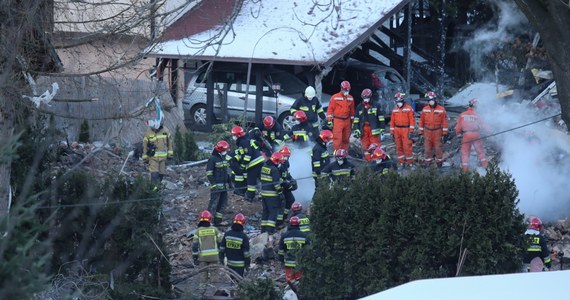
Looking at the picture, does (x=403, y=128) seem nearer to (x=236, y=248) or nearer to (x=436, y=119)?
(x=436, y=119)

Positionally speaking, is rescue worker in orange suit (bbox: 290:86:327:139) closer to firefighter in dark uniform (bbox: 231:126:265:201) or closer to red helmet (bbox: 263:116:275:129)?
red helmet (bbox: 263:116:275:129)

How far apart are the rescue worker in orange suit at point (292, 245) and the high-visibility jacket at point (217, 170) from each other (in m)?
3.27

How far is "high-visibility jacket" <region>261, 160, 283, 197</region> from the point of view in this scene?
1617 centimetres

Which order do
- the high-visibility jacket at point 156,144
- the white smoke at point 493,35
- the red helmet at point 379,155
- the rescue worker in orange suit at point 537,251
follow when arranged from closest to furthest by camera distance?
the rescue worker in orange suit at point 537,251, the red helmet at point 379,155, the high-visibility jacket at point 156,144, the white smoke at point 493,35

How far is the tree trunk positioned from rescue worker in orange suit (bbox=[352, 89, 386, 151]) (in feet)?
26.5

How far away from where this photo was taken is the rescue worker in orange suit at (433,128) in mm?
19062

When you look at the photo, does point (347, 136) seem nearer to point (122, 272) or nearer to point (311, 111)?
point (311, 111)

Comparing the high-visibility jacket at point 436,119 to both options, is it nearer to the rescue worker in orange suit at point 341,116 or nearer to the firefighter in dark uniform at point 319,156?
the rescue worker in orange suit at point 341,116

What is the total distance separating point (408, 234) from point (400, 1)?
1384 centimetres

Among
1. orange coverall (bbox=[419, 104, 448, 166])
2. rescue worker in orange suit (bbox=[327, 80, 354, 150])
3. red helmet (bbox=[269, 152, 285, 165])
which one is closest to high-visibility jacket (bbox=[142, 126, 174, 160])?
red helmet (bbox=[269, 152, 285, 165])

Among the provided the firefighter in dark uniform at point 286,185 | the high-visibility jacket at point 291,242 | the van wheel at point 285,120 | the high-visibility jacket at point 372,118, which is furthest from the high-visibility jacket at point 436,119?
the high-visibility jacket at point 291,242

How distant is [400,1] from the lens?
24.5m

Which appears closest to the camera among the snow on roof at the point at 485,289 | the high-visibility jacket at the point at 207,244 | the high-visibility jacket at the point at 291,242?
the snow on roof at the point at 485,289

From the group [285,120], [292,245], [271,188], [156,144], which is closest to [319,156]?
[271,188]
